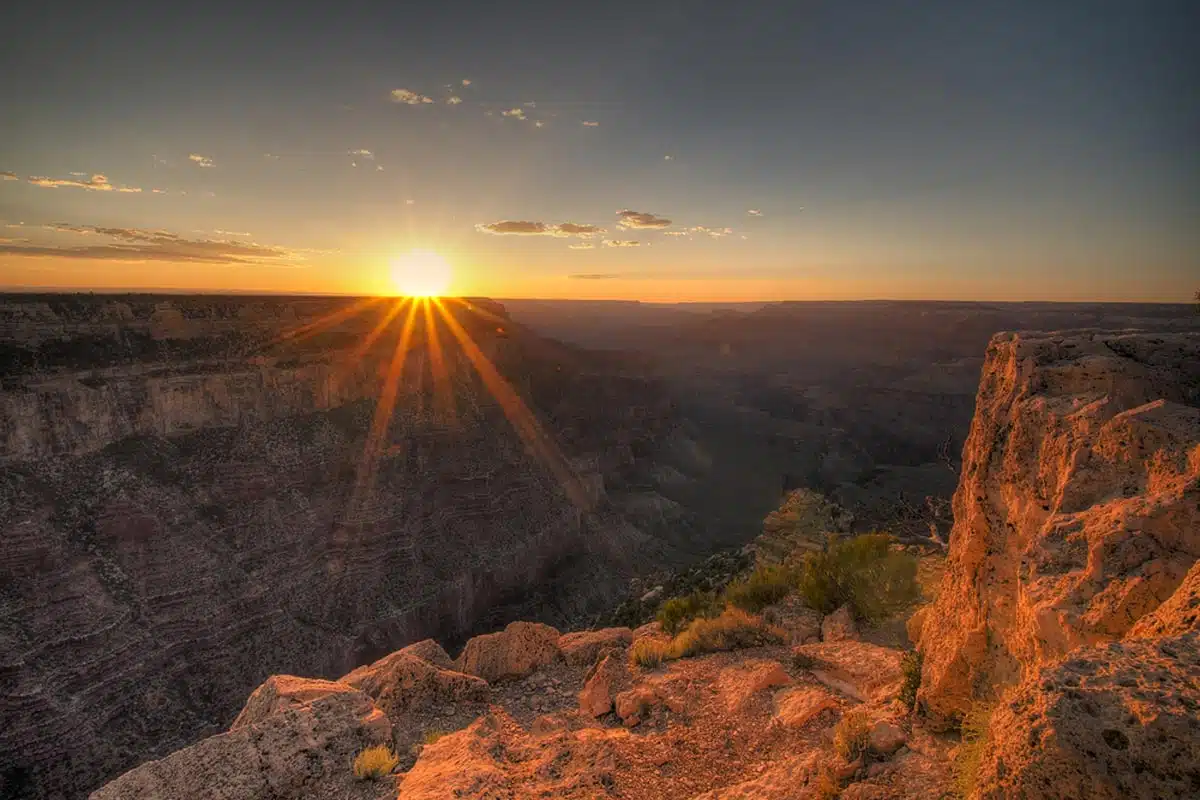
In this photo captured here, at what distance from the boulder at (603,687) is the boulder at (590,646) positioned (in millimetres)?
986

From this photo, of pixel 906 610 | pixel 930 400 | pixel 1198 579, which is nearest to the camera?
pixel 1198 579

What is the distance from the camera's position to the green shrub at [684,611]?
1309 centimetres

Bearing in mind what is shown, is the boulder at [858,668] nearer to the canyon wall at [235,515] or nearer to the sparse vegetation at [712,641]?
the sparse vegetation at [712,641]

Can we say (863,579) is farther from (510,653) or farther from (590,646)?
(510,653)

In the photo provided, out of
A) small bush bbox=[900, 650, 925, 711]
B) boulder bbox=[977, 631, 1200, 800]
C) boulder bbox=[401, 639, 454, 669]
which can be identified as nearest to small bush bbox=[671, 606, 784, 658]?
small bush bbox=[900, 650, 925, 711]

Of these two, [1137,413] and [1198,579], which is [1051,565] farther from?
[1137,413]

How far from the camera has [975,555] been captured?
18.2 feet

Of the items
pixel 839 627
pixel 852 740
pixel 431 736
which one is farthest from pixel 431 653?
pixel 852 740

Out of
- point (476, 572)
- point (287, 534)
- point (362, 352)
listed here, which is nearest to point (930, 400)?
point (476, 572)

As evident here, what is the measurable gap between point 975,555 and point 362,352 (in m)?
34.7

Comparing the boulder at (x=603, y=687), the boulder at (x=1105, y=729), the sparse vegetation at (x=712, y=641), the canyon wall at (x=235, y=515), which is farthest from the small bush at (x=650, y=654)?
the canyon wall at (x=235, y=515)

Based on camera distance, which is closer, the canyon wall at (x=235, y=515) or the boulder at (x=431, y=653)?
the boulder at (x=431, y=653)

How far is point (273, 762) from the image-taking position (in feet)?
17.7

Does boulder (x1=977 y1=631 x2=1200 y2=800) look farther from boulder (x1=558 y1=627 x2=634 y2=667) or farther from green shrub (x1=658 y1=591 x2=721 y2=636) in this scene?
green shrub (x1=658 y1=591 x2=721 y2=636)
